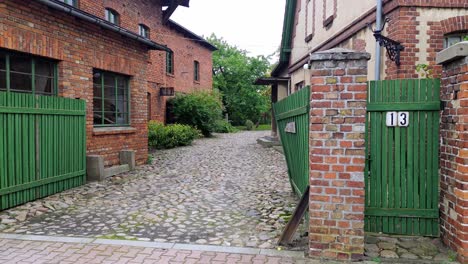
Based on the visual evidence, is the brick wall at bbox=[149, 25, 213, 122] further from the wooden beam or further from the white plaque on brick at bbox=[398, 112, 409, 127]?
the white plaque on brick at bbox=[398, 112, 409, 127]

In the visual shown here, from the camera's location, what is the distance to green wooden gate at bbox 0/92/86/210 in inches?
223

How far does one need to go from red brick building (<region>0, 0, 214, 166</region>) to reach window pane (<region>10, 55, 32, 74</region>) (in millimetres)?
17

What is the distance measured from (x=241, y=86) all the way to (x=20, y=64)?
1155 inches

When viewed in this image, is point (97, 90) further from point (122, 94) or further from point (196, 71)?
point (196, 71)

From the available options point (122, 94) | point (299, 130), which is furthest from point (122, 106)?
point (299, 130)

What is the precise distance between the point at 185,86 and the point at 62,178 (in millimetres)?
16778

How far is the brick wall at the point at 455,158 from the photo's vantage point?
Answer: 3.55m

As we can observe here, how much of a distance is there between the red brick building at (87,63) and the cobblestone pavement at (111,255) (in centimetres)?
346

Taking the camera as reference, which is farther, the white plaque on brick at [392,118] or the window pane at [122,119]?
the window pane at [122,119]

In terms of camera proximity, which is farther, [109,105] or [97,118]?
[109,105]

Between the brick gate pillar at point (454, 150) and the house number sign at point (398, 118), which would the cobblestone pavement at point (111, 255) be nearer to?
the brick gate pillar at point (454, 150)

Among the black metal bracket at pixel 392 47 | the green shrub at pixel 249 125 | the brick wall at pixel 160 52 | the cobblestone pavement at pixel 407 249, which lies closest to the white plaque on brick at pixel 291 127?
the cobblestone pavement at pixel 407 249

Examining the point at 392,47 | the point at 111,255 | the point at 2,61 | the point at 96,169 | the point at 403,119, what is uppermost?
the point at 392,47

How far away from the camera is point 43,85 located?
723cm
